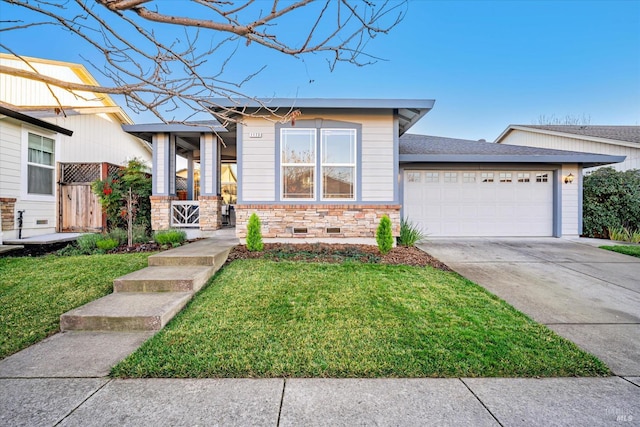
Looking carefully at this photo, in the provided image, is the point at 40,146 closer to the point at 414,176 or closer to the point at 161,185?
the point at 161,185

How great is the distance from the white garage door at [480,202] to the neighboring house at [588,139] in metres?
4.83

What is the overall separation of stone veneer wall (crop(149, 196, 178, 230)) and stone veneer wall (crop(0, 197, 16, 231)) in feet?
9.84

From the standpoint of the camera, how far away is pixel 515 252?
22.9 ft

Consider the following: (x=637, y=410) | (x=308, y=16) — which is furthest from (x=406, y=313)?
(x=308, y=16)

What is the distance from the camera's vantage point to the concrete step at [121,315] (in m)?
3.03

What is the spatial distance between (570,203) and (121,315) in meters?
11.8

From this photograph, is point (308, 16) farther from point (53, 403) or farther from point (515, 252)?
point (515, 252)

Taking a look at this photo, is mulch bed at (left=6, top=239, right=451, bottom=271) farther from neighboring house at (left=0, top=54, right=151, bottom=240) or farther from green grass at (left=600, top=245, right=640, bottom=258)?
green grass at (left=600, top=245, right=640, bottom=258)

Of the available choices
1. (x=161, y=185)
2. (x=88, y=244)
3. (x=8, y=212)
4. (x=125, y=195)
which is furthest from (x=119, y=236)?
(x=8, y=212)

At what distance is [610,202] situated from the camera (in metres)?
9.34

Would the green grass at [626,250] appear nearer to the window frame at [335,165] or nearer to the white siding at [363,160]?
the white siding at [363,160]

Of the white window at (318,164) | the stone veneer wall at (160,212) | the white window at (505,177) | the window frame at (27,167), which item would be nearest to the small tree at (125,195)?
the stone veneer wall at (160,212)

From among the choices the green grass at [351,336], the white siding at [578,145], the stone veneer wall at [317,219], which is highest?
the white siding at [578,145]

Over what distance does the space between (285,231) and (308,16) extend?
4506 millimetres
